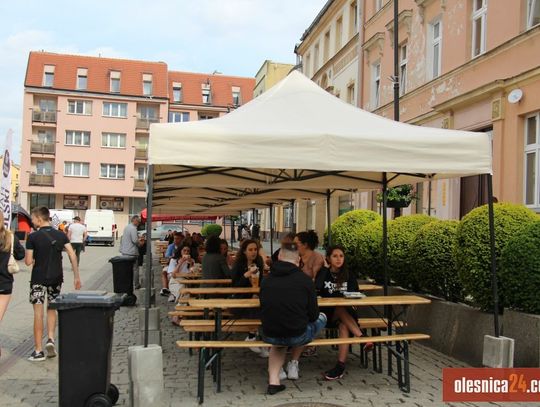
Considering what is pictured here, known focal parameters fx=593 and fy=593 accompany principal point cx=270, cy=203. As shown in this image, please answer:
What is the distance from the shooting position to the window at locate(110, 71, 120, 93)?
57.2m

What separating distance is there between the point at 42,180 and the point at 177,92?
16683 mm

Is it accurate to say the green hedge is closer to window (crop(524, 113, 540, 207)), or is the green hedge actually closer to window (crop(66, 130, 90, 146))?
window (crop(524, 113, 540, 207))

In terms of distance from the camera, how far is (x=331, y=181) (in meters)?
8.87

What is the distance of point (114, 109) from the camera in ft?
185

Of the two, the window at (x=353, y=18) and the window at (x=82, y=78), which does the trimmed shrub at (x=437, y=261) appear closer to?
the window at (x=353, y=18)

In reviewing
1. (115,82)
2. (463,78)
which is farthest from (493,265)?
(115,82)

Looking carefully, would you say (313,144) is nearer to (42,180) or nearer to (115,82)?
(42,180)

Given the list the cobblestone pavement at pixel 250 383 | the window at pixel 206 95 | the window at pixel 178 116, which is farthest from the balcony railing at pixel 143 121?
the cobblestone pavement at pixel 250 383

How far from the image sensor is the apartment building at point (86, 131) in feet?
179

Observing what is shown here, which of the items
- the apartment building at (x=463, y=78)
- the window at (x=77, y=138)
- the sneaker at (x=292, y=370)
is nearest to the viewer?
the sneaker at (x=292, y=370)

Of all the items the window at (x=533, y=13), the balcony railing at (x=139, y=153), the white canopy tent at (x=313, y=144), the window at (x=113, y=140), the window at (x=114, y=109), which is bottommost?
the white canopy tent at (x=313, y=144)

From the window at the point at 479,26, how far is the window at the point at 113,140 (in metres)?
44.6

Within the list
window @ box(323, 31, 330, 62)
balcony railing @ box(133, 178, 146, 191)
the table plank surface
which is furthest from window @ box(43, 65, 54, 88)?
the table plank surface

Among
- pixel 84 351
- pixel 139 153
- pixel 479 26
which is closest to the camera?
pixel 84 351
